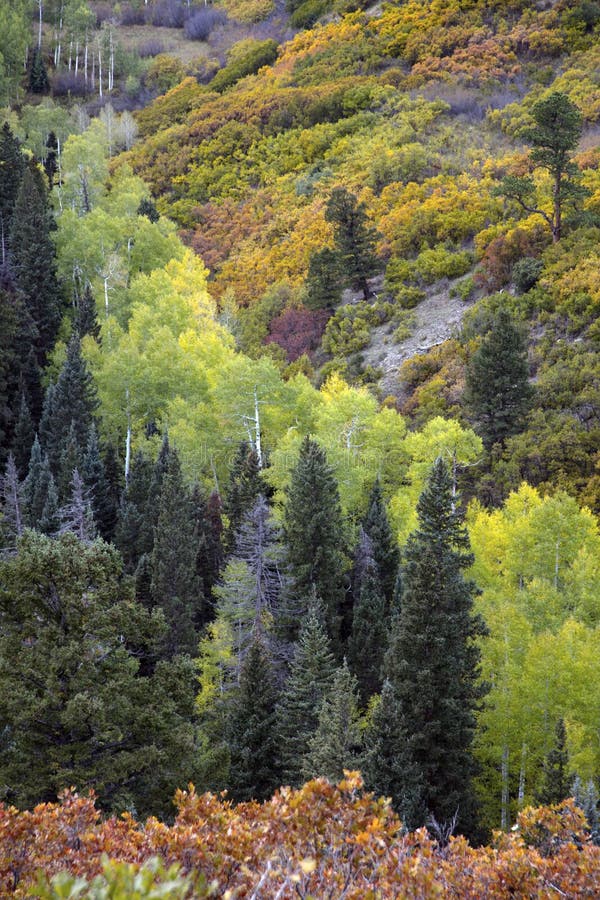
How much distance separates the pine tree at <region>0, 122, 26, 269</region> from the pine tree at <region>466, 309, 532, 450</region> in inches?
1478

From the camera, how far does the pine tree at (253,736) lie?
83.8 ft

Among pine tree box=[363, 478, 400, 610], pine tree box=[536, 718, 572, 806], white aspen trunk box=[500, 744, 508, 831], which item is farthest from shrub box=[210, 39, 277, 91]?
pine tree box=[536, 718, 572, 806]

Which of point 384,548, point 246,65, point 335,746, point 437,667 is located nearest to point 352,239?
point 384,548

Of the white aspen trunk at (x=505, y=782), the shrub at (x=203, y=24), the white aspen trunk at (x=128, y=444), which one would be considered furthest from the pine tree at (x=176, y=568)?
the shrub at (x=203, y=24)

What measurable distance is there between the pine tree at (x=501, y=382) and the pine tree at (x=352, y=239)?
2038 centimetres

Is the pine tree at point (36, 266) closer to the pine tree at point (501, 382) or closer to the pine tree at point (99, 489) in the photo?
the pine tree at point (99, 489)

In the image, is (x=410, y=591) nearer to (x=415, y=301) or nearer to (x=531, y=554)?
(x=531, y=554)

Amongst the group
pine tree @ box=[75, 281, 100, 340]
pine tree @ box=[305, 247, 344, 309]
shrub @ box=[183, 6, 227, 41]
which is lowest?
pine tree @ box=[75, 281, 100, 340]

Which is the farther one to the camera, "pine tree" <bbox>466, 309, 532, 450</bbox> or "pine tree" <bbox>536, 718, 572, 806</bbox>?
"pine tree" <bbox>466, 309, 532, 450</bbox>

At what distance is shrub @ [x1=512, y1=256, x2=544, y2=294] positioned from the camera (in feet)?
157

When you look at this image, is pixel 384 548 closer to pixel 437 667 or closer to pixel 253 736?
pixel 437 667

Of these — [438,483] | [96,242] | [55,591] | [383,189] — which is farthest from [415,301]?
[55,591]

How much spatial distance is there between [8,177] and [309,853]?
2586 inches

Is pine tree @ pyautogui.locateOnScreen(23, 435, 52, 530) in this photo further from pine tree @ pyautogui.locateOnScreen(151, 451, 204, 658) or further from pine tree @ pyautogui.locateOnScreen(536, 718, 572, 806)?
pine tree @ pyautogui.locateOnScreen(536, 718, 572, 806)
